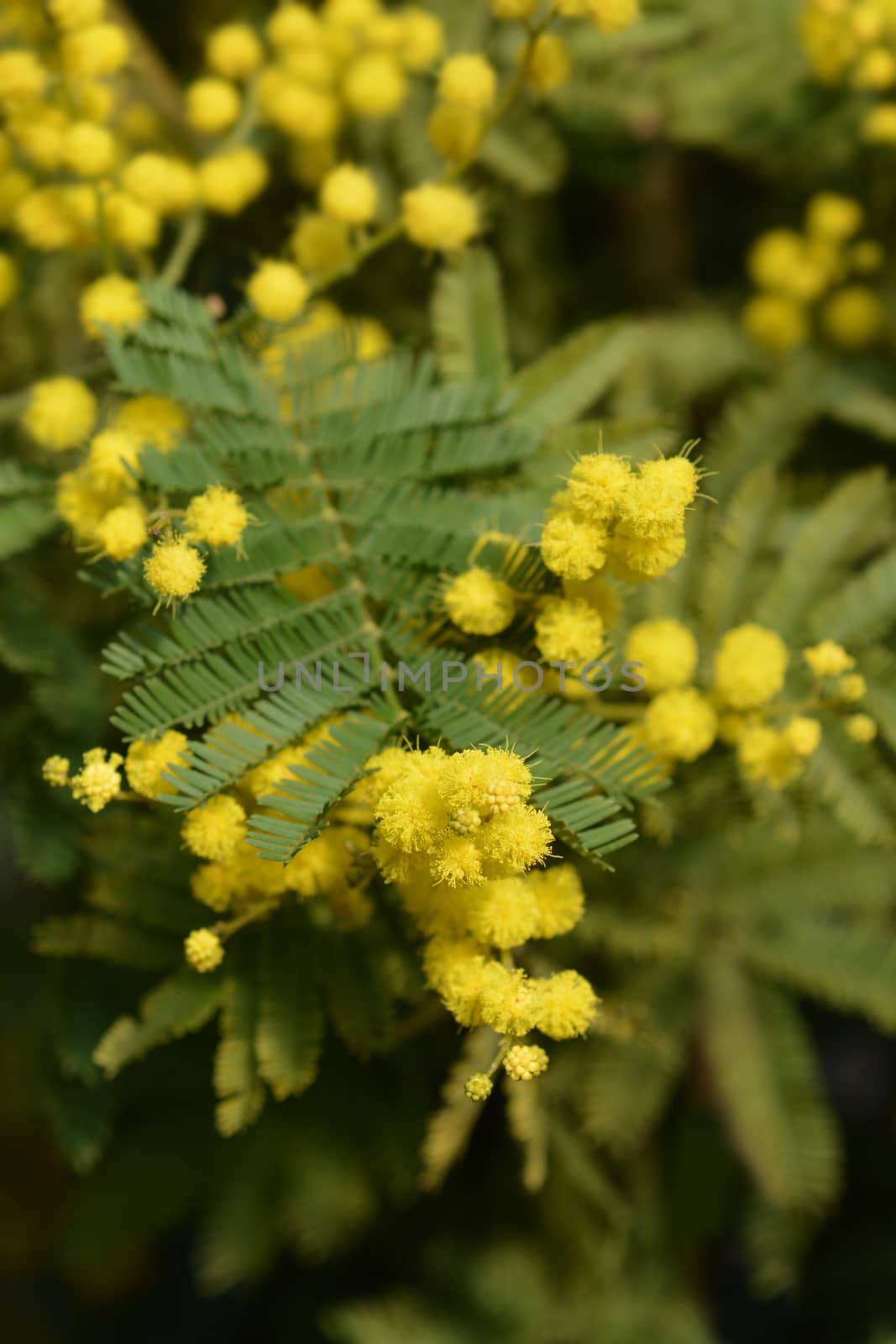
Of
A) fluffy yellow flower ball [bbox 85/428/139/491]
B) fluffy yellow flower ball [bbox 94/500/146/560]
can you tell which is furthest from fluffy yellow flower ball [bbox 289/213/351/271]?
fluffy yellow flower ball [bbox 94/500/146/560]

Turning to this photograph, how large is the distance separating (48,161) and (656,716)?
0.95 meters

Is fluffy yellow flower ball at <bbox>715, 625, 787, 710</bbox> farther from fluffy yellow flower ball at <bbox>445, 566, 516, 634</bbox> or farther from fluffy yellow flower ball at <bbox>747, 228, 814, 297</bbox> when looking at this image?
fluffy yellow flower ball at <bbox>747, 228, 814, 297</bbox>

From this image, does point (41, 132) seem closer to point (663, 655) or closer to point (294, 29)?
point (294, 29)

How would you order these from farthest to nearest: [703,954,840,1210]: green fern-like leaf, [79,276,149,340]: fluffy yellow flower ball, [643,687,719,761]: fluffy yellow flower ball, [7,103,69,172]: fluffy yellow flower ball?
[703,954,840,1210]: green fern-like leaf, [7,103,69,172]: fluffy yellow flower ball, [79,276,149,340]: fluffy yellow flower ball, [643,687,719,761]: fluffy yellow flower ball

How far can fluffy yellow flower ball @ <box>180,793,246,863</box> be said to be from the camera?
2.80ft

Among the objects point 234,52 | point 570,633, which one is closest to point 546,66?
point 234,52

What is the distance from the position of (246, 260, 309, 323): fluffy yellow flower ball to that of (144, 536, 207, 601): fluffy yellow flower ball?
1.36 ft

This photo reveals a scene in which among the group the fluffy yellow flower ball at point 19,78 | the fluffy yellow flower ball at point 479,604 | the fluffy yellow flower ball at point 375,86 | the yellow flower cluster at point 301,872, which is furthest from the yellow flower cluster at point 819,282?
the yellow flower cluster at point 301,872

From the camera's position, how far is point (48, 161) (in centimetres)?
125

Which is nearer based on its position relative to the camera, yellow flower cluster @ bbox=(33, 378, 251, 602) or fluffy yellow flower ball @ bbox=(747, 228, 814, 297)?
yellow flower cluster @ bbox=(33, 378, 251, 602)

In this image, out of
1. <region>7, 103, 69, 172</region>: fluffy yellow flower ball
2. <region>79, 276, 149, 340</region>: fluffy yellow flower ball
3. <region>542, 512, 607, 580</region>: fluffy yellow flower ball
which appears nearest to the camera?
<region>542, 512, 607, 580</region>: fluffy yellow flower ball

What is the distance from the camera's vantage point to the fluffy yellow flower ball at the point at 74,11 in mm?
1196

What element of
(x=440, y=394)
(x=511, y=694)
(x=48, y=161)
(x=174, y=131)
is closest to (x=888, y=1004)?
(x=511, y=694)

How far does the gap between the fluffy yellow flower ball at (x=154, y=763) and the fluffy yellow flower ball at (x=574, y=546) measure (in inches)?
13.2
